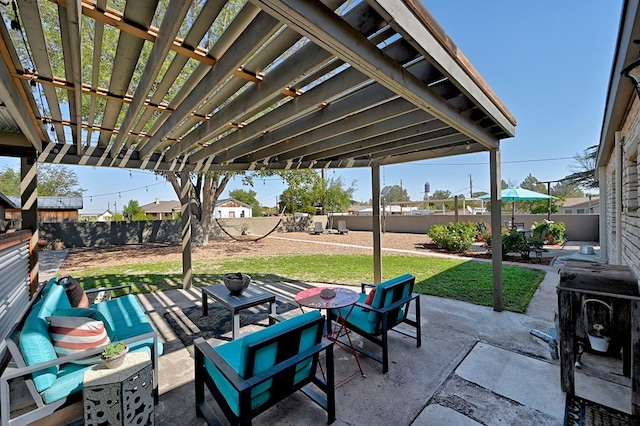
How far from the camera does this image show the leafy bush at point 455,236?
8.99m

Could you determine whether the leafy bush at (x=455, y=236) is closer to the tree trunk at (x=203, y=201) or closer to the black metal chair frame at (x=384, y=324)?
the black metal chair frame at (x=384, y=324)

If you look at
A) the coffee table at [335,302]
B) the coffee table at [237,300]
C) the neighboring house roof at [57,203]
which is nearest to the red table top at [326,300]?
the coffee table at [335,302]

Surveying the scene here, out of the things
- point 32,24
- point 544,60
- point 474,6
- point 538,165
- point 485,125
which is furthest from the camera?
point 538,165

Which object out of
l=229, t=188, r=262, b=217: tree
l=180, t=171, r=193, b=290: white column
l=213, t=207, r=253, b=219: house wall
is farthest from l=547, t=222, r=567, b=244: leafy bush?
l=229, t=188, r=262, b=217: tree

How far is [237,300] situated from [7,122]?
3.37 m

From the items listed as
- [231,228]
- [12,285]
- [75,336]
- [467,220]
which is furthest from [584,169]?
[12,285]

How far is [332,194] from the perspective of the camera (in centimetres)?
2347

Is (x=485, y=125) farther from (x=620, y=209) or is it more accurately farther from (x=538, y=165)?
(x=538, y=165)

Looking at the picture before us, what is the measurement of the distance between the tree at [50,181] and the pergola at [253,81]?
28.4 metres

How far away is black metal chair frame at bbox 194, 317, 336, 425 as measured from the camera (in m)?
1.56

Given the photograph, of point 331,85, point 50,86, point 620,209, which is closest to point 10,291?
point 50,86

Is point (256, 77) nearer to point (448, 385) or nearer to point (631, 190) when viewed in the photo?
point (448, 385)

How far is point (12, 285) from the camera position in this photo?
3.10m

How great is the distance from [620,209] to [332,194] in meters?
20.1
